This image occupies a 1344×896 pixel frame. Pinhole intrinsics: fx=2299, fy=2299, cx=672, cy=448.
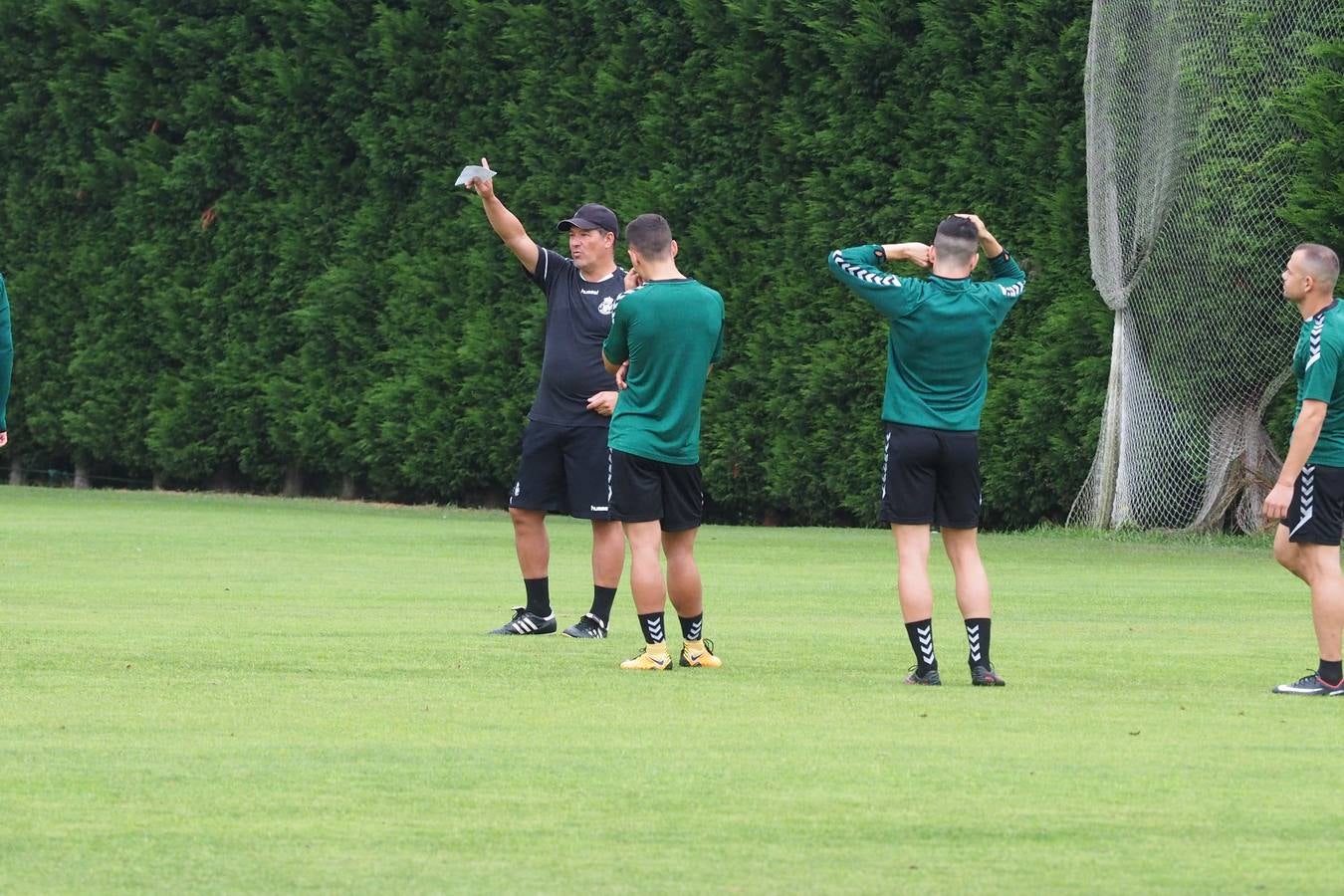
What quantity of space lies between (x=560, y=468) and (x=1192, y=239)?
6697 millimetres

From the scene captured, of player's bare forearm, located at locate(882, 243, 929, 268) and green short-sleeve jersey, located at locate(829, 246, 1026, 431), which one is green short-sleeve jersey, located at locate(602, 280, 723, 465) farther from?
player's bare forearm, located at locate(882, 243, 929, 268)

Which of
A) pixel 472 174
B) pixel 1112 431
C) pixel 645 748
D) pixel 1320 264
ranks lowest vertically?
pixel 645 748

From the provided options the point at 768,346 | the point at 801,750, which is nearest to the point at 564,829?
the point at 801,750

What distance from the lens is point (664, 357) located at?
8.30 meters

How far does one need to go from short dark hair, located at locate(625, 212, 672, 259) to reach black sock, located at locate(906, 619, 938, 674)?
5.36 feet

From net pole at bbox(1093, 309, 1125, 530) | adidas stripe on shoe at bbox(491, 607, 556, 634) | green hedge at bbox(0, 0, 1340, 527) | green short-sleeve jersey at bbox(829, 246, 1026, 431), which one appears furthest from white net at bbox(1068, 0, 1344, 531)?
green short-sleeve jersey at bbox(829, 246, 1026, 431)

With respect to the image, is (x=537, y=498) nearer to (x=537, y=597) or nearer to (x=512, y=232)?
(x=537, y=597)

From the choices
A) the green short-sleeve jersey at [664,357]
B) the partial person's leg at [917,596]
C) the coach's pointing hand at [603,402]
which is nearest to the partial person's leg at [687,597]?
the green short-sleeve jersey at [664,357]

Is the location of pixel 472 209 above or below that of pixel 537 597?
above

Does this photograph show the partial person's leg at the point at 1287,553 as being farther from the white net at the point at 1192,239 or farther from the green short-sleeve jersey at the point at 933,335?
the white net at the point at 1192,239

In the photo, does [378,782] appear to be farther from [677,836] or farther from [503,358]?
[503,358]

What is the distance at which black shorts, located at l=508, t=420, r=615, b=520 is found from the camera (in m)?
9.80

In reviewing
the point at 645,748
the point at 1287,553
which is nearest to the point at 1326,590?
the point at 1287,553

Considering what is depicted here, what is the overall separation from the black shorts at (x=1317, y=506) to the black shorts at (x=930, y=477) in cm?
106
